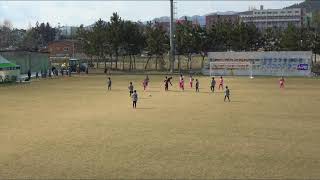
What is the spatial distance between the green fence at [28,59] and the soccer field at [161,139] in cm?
3540

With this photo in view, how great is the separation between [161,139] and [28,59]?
56.4 meters

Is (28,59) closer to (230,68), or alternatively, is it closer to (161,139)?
(230,68)

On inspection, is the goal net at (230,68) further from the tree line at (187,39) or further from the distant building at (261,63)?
the tree line at (187,39)

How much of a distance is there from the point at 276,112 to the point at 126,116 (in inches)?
340

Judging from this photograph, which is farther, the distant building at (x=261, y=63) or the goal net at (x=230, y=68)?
the goal net at (x=230, y=68)

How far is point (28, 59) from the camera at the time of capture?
239 ft

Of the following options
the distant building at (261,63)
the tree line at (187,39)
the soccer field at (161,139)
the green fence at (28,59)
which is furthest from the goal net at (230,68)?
the soccer field at (161,139)

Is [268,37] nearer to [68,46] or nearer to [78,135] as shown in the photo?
[68,46]

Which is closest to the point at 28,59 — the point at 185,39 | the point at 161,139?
the point at 185,39

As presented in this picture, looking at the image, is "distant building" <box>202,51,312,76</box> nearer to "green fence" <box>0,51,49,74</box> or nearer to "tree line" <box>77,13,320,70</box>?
"tree line" <box>77,13,320,70</box>

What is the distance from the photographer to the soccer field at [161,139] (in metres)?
15.1

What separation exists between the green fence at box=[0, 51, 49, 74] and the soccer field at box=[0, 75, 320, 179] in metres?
35.4

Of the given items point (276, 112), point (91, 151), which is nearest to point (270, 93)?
point (276, 112)

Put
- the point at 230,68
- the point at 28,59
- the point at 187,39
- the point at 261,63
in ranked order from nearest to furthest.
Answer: the point at 261,63 → the point at 230,68 → the point at 28,59 → the point at 187,39
